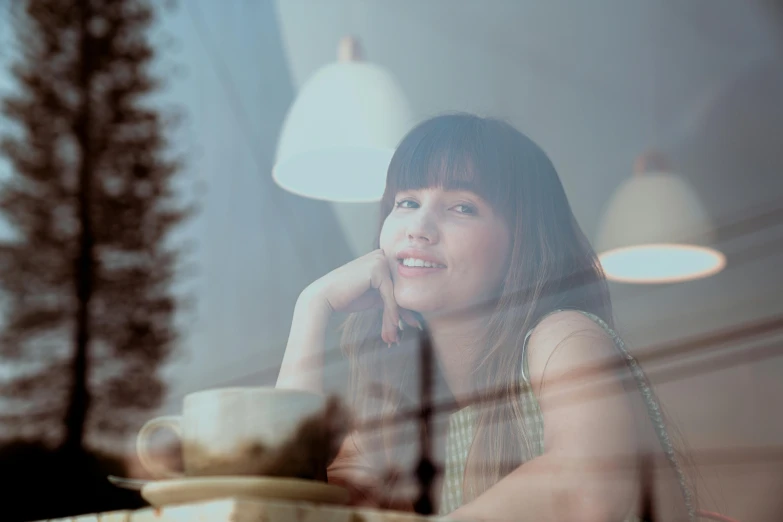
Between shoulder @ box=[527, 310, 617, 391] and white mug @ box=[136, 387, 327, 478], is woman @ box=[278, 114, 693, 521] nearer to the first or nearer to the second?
shoulder @ box=[527, 310, 617, 391]

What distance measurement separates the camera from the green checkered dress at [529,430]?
2.38 ft

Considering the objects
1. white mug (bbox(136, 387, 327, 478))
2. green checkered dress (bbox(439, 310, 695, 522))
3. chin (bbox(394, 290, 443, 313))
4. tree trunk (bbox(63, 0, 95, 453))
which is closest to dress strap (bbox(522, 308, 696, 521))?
green checkered dress (bbox(439, 310, 695, 522))

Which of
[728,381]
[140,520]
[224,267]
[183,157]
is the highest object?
[183,157]

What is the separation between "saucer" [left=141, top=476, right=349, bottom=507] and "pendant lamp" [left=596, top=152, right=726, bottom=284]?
2.02ft

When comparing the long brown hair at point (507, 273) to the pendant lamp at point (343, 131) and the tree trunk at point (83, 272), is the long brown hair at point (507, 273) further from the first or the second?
the tree trunk at point (83, 272)

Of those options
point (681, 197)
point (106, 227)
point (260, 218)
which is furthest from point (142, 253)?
point (681, 197)

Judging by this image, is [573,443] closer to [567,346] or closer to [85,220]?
[567,346]

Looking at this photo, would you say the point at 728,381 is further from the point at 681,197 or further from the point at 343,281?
the point at 343,281

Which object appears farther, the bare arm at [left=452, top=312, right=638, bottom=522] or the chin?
the chin

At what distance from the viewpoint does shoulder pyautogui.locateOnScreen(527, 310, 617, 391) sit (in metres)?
0.70

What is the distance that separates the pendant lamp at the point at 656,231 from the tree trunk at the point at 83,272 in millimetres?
714

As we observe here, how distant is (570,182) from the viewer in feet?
3.03

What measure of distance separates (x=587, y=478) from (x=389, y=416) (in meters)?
0.32

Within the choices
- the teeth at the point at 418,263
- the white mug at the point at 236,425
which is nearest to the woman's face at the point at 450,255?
the teeth at the point at 418,263
